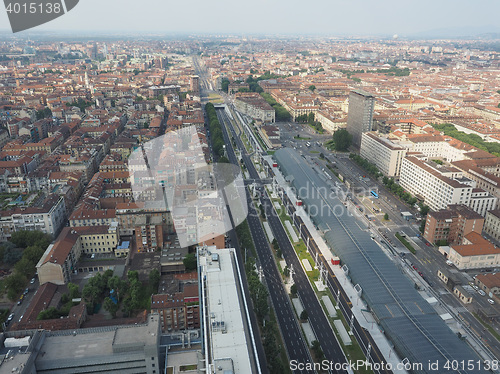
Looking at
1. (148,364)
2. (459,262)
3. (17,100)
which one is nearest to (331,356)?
(148,364)

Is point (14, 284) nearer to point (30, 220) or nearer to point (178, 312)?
point (30, 220)

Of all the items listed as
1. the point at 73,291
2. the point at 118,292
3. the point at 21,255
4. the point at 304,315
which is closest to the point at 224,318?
the point at 304,315

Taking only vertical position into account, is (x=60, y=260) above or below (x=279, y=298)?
above

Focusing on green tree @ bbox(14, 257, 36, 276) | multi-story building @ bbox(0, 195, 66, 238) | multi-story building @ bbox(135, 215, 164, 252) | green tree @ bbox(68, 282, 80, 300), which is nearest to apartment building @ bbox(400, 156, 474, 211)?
multi-story building @ bbox(135, 215, 164, 252)

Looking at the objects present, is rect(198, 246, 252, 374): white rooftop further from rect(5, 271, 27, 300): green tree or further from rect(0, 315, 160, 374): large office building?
rect(5, 271, 27, 300): green tree

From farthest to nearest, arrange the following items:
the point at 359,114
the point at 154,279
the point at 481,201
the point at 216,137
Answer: the point at 216,137, the point at 359,114, the point at 481,201, the point at 154,279

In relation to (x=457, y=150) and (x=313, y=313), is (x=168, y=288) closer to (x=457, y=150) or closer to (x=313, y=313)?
(x=313, y=313)

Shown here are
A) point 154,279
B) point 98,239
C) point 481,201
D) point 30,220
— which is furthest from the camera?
point 481,201
